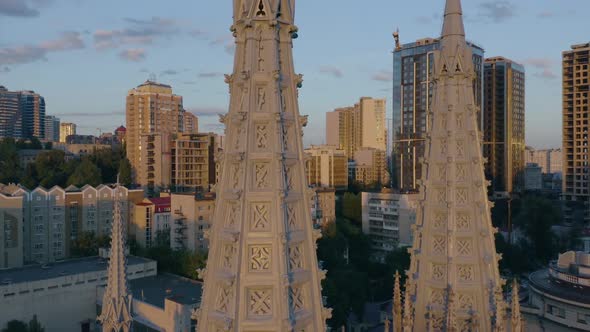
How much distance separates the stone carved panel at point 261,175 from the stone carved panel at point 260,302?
128 cm

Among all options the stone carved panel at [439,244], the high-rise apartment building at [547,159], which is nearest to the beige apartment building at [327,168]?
the stone carved panel at [439,244]

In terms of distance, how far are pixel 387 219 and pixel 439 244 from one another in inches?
2356

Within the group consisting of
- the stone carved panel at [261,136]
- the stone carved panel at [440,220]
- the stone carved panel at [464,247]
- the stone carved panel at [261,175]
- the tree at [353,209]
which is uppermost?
the stone carved panel at [261,136]

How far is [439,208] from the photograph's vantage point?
12.9 m

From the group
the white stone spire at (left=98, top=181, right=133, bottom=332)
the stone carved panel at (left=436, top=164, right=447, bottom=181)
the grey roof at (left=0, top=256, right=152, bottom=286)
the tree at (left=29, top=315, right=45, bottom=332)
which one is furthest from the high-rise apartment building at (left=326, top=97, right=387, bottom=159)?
the white stone spire at (left=98, top=181, right=133, bottom=332)

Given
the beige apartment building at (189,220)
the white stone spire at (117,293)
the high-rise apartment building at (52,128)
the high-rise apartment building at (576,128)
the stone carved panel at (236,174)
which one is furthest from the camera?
the high-rise apartment building at (52,128)

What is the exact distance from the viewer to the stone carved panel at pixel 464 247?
41.0 feet

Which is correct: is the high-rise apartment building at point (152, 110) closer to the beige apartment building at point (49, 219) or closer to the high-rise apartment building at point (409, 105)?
the beige apartment building at point (49, 219)

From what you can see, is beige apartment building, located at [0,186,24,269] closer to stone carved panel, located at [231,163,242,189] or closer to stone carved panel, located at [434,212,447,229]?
stone carved panel, located at [434,212,447,229]

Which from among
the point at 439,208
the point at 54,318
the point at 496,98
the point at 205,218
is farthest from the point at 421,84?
the point at 439,208

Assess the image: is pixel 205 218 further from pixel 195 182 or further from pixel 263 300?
pixel 263 300

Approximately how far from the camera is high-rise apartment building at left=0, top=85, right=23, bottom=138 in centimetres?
14475

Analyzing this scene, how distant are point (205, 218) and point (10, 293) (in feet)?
82.0

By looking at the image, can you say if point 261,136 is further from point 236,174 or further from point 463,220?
point 463,220
